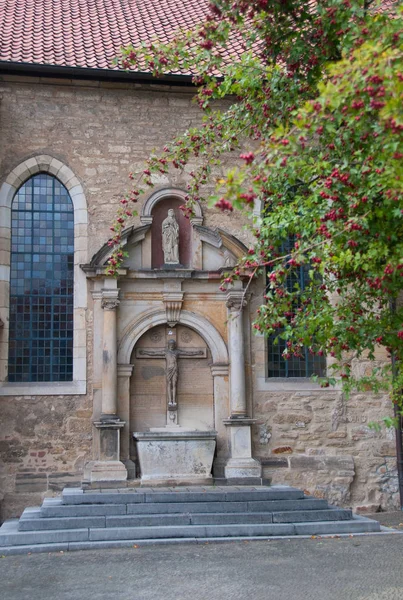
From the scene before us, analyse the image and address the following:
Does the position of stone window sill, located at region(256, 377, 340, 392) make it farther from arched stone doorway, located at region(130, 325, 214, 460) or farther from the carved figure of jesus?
the carved figure of jesus

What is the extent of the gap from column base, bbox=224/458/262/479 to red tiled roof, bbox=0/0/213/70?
652 centimetres

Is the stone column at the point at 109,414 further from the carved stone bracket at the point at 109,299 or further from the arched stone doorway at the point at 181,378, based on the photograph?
the arched stone doorway at the point at 181,378

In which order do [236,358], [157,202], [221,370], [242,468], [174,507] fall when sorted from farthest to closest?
[157,202] → [221,370] → [236,358] → [242,468] → [174,507]

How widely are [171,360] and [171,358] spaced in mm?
32

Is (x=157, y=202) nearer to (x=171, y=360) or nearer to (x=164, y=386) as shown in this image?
(x=171, y=360)

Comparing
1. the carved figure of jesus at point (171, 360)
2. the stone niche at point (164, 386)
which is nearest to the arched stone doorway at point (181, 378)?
the stone niche at point (164, 386)

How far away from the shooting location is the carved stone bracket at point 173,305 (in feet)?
38.5

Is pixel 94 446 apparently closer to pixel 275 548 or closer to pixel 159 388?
pixel 159 388

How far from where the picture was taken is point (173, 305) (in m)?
11.8

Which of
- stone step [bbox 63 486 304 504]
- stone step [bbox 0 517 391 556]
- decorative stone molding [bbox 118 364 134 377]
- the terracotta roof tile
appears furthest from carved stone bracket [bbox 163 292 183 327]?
stone step [bbox 0 517 391 556]

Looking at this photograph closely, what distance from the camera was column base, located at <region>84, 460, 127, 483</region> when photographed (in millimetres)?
10758

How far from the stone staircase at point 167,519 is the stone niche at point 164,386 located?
5.48 ft

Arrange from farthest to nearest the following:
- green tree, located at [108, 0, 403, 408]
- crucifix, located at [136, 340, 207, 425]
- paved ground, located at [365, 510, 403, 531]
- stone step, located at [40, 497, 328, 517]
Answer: crucifix, located at [136, 340, 207, 425]
paved ground, located at [365, 510, 403, 531]
stone step, located at [40, 497, 328, 517]
green tree, located at [108, 0, 403, 408]

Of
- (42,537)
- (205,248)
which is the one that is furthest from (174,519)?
(205,248)
